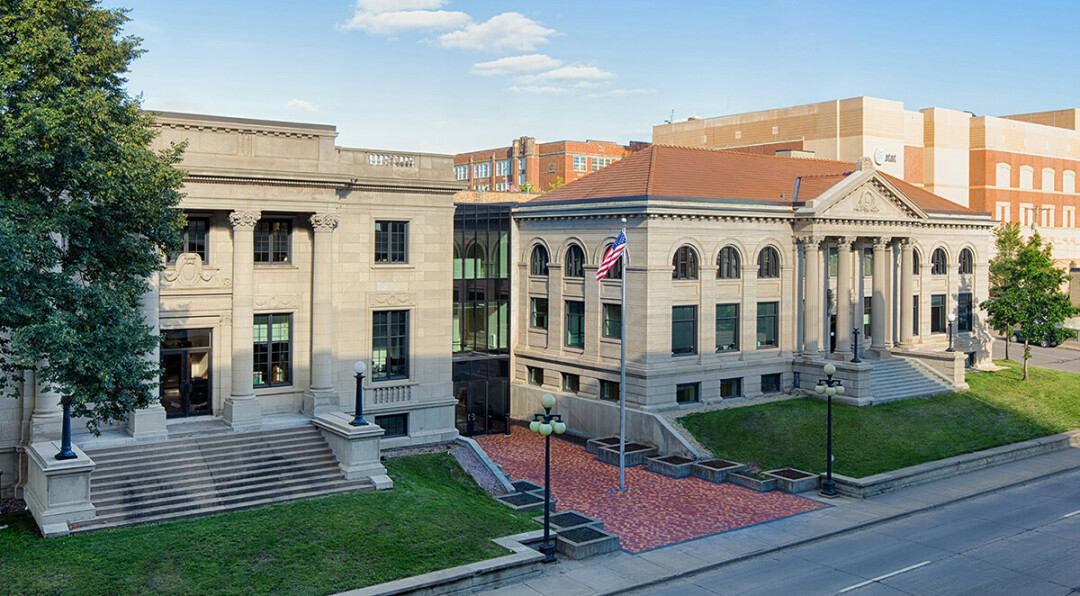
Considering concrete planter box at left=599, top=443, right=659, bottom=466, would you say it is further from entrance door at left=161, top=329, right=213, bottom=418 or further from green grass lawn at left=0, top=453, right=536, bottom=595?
entrance door at left=161, top=329, right=213, bottom=418

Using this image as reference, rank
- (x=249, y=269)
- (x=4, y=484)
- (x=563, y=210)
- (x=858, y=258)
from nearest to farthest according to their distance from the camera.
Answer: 1. (x=4, y=484)
2. (x=249, y=269)
3. (x=563, y=210)
4. (x=858, y=258)

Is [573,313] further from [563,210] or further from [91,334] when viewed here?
[91,334]

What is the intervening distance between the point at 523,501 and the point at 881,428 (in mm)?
18047

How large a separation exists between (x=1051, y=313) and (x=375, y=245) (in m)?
37.5

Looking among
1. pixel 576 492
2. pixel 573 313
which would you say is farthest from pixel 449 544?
pixel 573 313

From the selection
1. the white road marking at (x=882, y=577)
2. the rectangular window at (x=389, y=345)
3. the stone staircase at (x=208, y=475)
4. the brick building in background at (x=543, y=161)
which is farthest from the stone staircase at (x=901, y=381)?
the brick building in background at (x=543, y=161)

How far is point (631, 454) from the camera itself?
118 feet

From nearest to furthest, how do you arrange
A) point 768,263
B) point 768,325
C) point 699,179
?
point 699,179 < point 768,263 < point 768,325

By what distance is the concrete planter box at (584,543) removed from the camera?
2392 cm

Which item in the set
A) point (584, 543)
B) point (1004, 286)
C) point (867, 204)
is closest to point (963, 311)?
point (1004, 286)

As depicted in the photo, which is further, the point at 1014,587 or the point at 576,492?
the point at 576,492

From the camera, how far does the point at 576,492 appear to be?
31.5 m

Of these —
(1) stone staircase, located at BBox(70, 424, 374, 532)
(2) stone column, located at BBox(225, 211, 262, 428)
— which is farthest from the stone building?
(2) stone column, located at BBox(225, 211, 262, 428)

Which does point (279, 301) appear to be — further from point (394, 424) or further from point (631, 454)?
point (631, 454)
